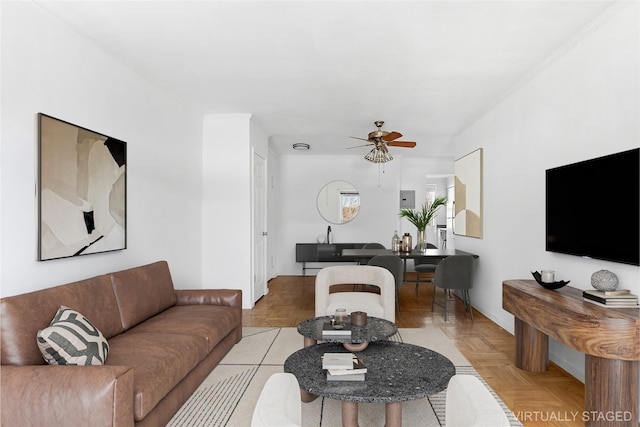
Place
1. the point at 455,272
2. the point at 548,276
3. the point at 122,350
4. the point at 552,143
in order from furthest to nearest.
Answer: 1. the point at 455,272
2. the point at 552,143
3. the point at 548,276
4. the point at 122,350

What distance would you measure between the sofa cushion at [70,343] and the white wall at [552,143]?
3137mm

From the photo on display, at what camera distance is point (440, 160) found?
8.78m

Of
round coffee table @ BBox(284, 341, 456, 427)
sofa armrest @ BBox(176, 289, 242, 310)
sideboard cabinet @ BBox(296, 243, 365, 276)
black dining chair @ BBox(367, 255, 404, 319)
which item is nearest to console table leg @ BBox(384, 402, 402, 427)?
round coffee table @ BBox(284, 341, 456, 427)

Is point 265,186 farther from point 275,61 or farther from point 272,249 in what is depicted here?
point 275,61

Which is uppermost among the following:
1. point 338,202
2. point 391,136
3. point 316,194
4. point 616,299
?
point 391,136

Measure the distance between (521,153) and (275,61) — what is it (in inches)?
101

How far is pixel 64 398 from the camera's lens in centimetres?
163

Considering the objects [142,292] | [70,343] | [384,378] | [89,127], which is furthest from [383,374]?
[89,127]

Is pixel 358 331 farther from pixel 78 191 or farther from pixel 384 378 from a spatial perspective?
pixel 78 191

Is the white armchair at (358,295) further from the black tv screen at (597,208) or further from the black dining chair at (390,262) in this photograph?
the black tv screen at (597,208)

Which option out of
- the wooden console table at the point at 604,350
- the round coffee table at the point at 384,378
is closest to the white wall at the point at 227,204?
the round coffee table at the point at 384,378

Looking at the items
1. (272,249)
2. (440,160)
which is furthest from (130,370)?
(440,160)

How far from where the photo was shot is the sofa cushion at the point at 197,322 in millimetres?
2719

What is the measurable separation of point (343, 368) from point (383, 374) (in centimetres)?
22
